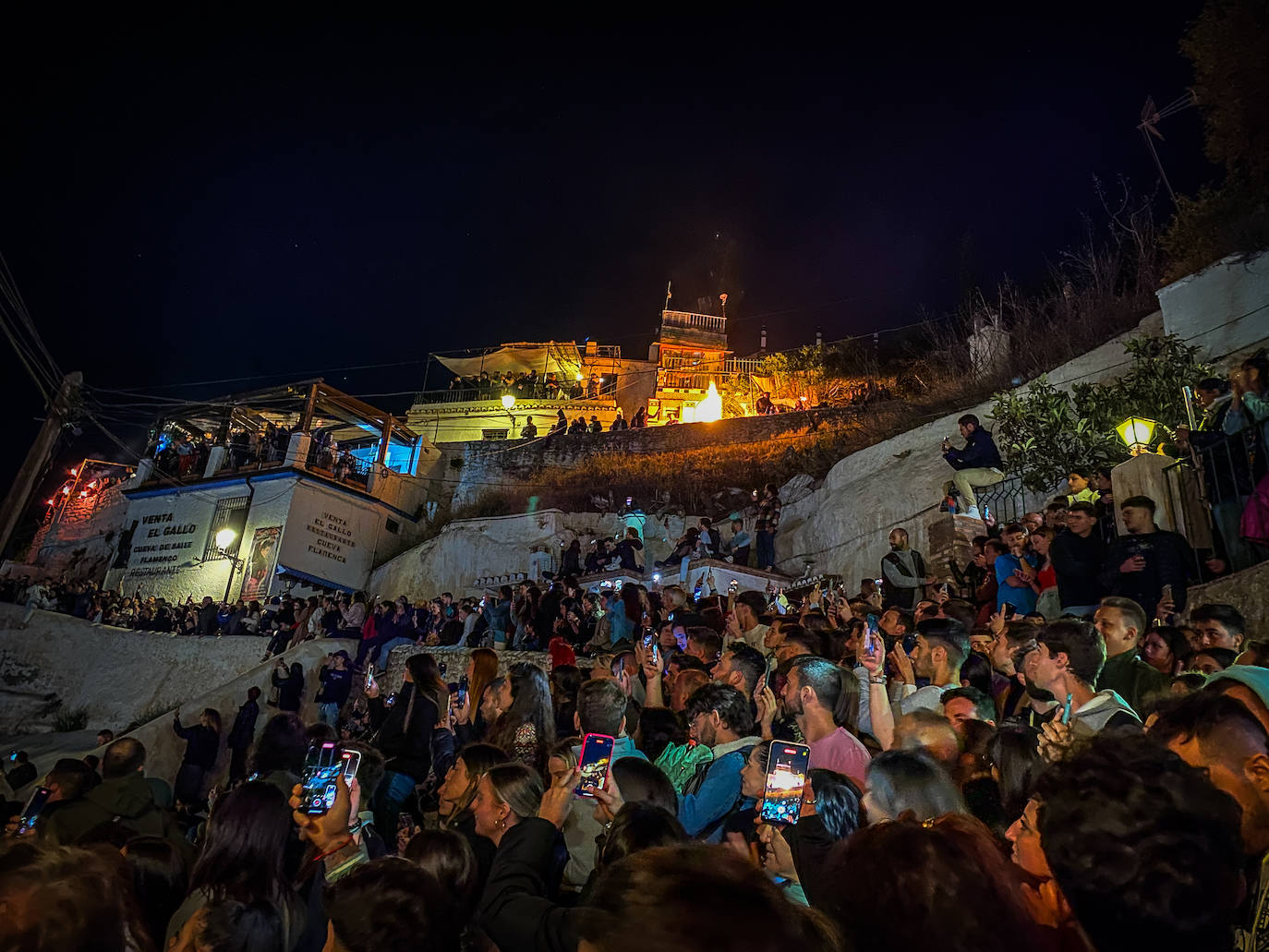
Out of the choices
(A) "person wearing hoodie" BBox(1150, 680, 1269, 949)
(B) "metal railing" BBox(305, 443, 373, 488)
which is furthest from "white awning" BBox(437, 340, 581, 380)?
(A) "person wearing hoodie" BBox(1150, 680, 1269, 949)

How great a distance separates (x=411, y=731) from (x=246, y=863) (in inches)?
96.8

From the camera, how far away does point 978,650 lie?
5.20 metres

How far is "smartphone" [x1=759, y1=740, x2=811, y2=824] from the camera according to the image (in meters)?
2.53

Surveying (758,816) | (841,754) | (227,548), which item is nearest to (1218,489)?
(841,754)

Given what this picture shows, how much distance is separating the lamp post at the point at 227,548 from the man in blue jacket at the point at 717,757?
24.2 metres

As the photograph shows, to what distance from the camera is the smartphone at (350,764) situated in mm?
3215

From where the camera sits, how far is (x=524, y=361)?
3966cm

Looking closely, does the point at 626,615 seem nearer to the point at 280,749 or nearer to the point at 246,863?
the point at 280,749

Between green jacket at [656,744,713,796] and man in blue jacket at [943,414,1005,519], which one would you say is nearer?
green jacket at [656,744,713,796]

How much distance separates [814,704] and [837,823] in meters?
0.96

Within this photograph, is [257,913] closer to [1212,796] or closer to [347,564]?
[1212,796]

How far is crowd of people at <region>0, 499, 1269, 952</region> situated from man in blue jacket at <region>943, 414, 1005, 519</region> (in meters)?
3.81

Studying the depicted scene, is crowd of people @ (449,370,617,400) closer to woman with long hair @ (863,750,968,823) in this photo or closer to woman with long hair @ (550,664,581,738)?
woman with long hair @ (550,664,581,738)

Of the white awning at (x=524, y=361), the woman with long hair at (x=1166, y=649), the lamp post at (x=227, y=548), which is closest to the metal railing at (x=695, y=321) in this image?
the white awning at (x=524, y=361)
